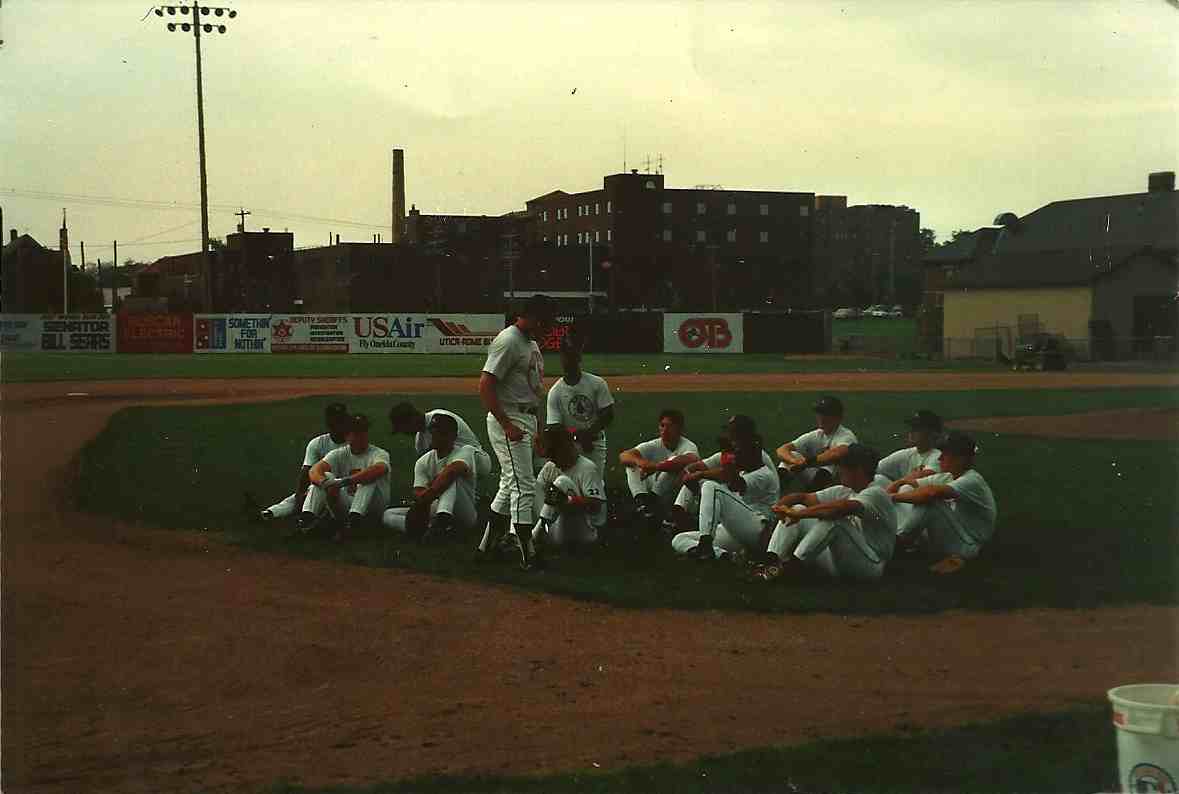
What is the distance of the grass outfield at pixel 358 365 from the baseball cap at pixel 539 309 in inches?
731

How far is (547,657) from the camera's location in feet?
17.7

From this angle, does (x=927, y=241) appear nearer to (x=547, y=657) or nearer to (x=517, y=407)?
(x=517, y=407)

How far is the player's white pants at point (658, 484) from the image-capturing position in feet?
26.7

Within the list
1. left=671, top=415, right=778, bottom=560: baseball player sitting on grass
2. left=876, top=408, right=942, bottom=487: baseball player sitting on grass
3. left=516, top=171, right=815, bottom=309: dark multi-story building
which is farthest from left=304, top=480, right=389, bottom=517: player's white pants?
left=516, top=171, right=815, bottom=309: dark multi-story building

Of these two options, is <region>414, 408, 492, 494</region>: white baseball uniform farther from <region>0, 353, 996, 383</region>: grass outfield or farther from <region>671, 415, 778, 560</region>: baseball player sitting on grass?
<region>0, 353, 996, 383</region>: grass outfield

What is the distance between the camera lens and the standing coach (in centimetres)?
682

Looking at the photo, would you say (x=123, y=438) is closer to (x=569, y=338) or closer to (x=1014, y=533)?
(x=569, y=338)

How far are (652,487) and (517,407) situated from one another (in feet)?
5.24

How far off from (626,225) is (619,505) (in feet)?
55.5

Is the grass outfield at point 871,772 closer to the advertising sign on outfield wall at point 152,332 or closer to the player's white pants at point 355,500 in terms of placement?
the player's white pants at point 355,500

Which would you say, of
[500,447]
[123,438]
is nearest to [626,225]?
[123,438]

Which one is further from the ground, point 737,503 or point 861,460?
point 861,460

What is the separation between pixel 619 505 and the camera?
8.37 metres

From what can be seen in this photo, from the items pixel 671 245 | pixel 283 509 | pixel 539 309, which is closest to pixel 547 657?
pixel 539 309
